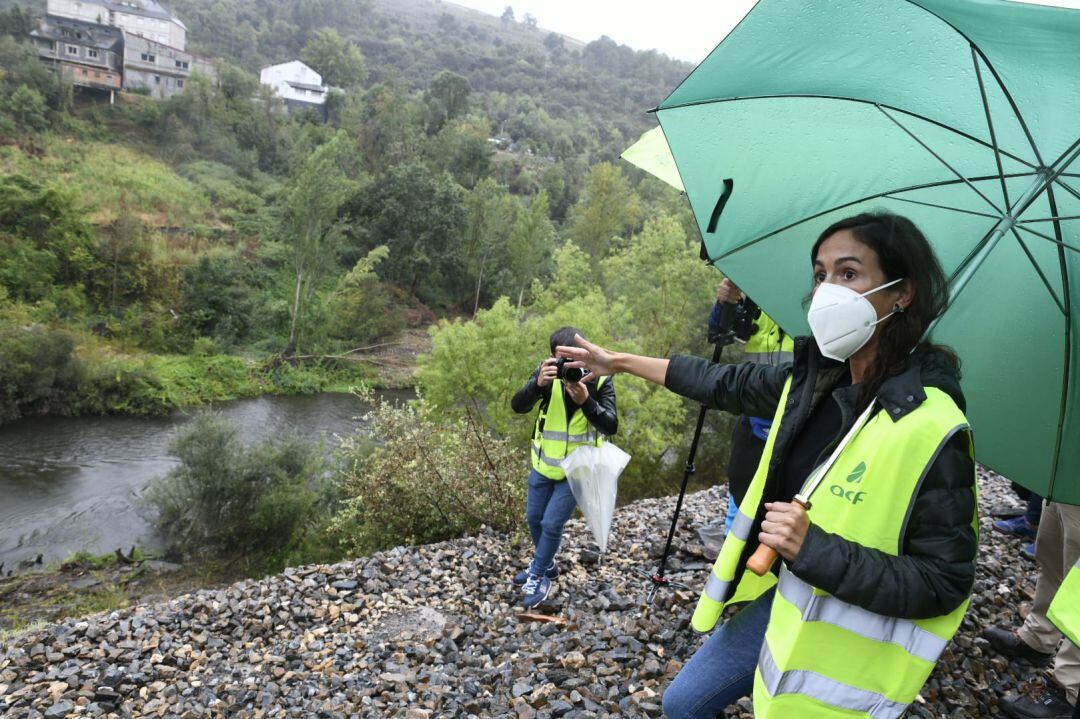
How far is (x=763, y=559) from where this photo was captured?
1.29 m

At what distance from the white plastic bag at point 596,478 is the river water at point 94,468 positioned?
9478mm

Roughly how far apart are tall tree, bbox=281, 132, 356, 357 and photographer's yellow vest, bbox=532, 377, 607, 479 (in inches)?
811

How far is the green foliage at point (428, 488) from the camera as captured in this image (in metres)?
6.37

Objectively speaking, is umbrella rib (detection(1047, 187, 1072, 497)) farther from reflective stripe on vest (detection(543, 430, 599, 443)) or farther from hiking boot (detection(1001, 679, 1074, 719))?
reflective stripe on vest (detection(543, 430, 599, 443))

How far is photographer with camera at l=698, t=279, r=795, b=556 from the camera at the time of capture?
8.21 ft

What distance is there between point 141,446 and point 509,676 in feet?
51.8

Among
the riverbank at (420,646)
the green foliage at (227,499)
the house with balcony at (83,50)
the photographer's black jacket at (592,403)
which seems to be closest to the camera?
the riverbank at (420,646)

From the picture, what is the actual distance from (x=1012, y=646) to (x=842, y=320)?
2.80 metres

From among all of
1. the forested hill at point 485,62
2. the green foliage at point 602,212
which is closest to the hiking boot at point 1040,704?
the green foliage at point 602,212

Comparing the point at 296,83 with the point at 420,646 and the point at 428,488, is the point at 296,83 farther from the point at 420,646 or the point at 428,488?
the point at 420,646

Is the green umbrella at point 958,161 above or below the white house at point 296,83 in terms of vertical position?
below

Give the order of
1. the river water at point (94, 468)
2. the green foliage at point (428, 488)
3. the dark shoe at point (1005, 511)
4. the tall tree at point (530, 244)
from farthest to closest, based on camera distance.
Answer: the tall tree at point (530, 244) → the river water at point (94, 468) → the green foliage at point (428, 488) → the dark shoe at point (1005, 511)

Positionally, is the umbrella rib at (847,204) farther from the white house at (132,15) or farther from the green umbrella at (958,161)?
the white house at (132,15)

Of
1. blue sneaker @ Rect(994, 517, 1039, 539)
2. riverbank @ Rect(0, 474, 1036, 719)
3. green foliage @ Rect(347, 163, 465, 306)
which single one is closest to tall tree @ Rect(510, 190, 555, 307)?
green foliage @ Rect(347, 163, 465, 306)
